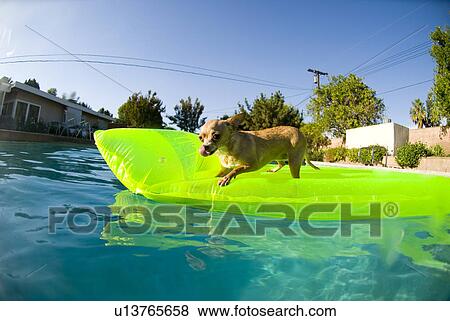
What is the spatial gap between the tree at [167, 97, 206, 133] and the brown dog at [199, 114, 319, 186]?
7.32m

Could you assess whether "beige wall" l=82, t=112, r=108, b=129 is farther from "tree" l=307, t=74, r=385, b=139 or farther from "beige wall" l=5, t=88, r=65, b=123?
"tree" l=307, t=74, r=385, b=139

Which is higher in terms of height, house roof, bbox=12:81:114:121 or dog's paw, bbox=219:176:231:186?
house roof, bbox=12:81:114:121

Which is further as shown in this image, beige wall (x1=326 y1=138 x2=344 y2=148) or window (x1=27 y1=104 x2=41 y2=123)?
beige wall (x1=326 y1=138 x2=344 y2=148)

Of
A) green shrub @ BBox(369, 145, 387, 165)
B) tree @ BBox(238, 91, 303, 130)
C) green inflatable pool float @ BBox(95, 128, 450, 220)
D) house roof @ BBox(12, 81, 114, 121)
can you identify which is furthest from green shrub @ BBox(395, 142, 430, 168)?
house roof @ BBox(12, 81, 114, 121)

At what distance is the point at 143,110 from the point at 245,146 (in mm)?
14009

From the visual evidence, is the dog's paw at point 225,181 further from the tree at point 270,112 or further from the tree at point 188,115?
the tree at point 270,112

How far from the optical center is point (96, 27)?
3881 millimetres

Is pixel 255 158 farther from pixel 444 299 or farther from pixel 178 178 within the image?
pixel 444 299

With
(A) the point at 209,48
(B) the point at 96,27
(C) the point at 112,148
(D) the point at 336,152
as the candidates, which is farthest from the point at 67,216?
(D) the point at 336,152

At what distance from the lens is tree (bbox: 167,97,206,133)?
37.0 ft

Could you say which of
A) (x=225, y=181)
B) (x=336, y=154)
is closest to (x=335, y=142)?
(x=336, y=154)

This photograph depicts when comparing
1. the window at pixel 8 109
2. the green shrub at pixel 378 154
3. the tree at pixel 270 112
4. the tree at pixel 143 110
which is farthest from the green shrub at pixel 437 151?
the window at pixel 8 109

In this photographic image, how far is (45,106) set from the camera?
1523cm
